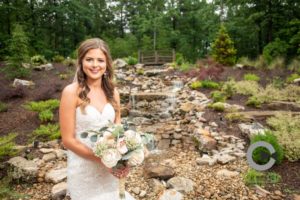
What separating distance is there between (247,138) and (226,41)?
1232 cm

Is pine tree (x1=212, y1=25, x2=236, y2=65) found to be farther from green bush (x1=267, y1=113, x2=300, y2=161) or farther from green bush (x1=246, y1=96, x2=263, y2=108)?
green bush (x1=267, y1=113, x2=300, y2=161)

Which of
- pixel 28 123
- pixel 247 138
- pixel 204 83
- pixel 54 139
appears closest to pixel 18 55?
pixel 28 123

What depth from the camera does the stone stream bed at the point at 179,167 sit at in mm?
4406

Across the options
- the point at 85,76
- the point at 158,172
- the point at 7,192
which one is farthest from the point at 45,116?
the point at 85,76

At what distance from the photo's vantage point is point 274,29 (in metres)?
23.6

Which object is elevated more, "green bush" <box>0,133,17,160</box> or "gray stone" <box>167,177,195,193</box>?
"green bush" <box>0,133,17,160</box>

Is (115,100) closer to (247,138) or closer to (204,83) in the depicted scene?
(247,138)

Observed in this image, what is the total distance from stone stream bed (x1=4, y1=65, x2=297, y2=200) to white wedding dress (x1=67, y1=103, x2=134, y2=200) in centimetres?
201

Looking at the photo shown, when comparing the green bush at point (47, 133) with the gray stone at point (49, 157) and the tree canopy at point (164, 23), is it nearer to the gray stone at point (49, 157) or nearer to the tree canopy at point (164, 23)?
the gray stone at point (49, 157)

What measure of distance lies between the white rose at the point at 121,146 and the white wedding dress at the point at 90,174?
39 cm

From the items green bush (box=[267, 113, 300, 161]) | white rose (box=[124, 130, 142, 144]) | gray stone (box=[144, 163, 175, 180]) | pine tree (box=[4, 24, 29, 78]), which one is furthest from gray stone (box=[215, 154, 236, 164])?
pine tree (box=[4, 24, 29, 78])

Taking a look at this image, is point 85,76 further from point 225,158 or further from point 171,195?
point 225,158

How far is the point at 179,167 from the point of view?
18.3 feet

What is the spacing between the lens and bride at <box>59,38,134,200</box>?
2207 mm
